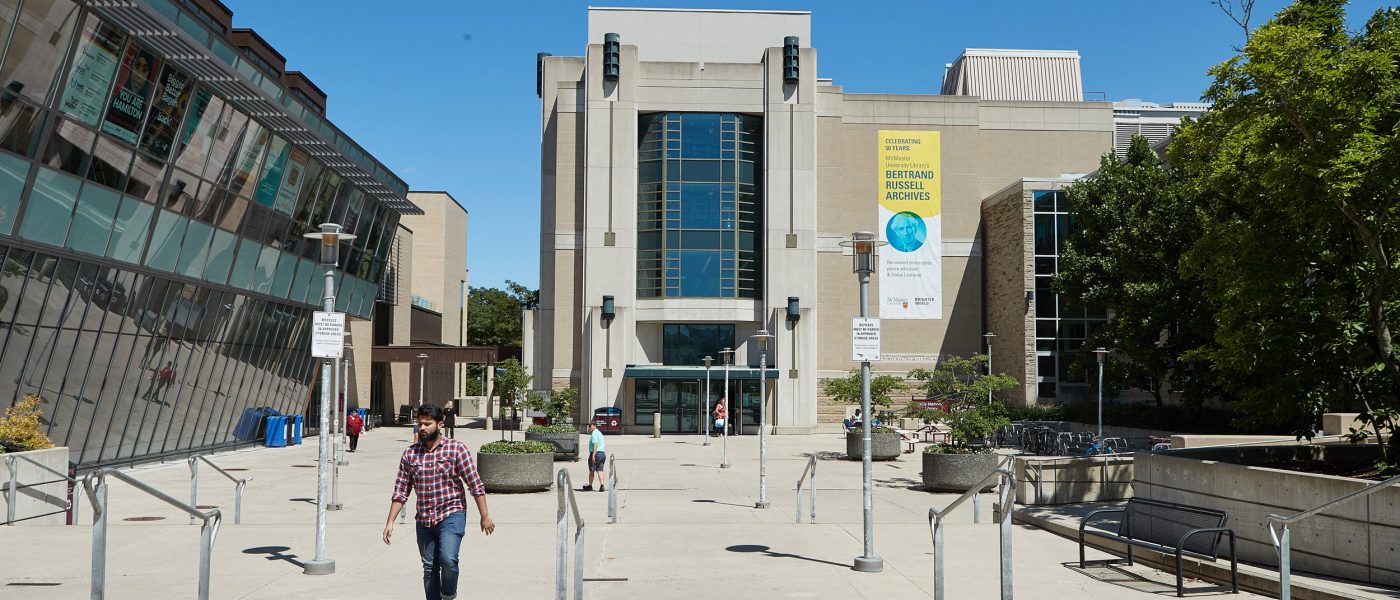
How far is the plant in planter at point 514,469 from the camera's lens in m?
21.6

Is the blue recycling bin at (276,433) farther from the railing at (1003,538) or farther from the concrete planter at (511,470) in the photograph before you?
the railing at (1003,538)

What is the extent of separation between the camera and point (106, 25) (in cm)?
2041

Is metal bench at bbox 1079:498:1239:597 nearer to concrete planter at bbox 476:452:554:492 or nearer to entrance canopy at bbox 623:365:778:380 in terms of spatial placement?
concrete planter at bbox 476:452:554:492

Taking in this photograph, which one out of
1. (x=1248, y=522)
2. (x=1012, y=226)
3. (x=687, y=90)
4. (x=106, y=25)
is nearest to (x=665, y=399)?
(x=687, y=90)

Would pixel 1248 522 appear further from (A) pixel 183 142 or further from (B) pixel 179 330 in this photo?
(B) pixel 179 330

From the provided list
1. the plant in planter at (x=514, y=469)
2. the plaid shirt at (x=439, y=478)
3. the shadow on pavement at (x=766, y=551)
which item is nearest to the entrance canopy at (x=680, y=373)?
the plant in planter at (x=514, y=469)

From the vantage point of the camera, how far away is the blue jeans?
8.48 metres

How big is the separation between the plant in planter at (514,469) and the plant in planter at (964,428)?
8124 mm

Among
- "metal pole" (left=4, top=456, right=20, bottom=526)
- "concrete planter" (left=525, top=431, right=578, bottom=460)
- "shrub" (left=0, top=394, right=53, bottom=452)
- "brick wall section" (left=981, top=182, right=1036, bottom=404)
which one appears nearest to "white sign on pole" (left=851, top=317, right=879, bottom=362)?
"metal pole" (left=4, top=456, right=20, bottom=526)

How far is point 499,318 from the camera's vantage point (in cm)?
10731

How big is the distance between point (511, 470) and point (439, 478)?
1334 cm

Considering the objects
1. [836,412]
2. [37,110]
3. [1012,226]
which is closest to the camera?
[37,110]

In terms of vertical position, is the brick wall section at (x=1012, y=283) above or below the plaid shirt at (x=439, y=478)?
above

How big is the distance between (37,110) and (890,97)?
4238 centimetres
